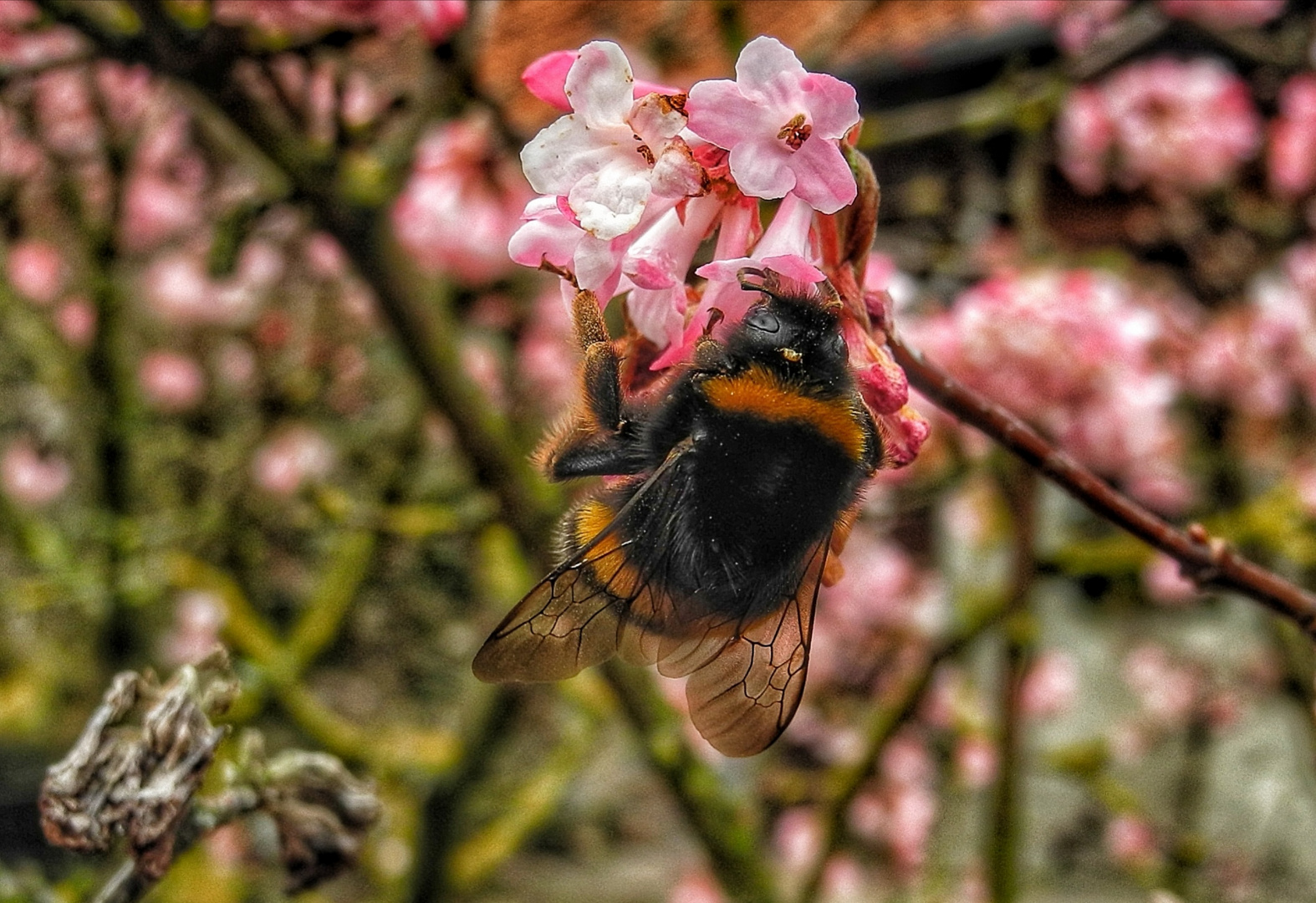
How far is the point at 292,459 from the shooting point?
5.83m

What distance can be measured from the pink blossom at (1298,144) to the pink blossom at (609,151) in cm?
482

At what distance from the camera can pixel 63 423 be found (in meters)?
4.61

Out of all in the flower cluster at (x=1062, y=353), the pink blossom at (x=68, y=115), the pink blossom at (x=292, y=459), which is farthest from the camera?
the pink blossom at (x=292, y=459)

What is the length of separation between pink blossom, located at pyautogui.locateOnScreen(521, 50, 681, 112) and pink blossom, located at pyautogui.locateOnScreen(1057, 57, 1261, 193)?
13.5 feet

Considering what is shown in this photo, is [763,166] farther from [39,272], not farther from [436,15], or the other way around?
[39,272]

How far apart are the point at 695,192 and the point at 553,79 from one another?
18 centimetres

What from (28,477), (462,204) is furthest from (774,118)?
(28,477)

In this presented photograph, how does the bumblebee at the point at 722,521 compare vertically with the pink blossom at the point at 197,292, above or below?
below

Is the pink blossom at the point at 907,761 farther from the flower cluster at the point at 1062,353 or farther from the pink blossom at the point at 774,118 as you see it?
the pink blossom at the point at 774,118

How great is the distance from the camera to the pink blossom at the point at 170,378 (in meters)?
6.15

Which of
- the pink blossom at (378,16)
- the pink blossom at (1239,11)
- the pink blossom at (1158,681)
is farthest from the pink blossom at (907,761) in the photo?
the pink blossom at (378,16)

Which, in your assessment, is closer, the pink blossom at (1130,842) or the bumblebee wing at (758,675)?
the bumblebee wing at (758,675)

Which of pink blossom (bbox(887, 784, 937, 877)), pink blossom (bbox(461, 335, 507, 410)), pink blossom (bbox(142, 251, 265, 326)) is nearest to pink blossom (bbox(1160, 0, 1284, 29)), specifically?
pink blossom (bbox(461, 335, 507, 410))

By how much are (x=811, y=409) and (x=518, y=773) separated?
661 cm
